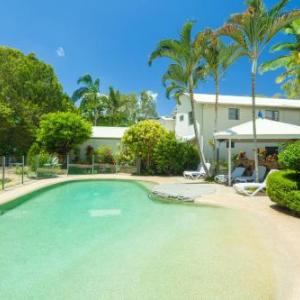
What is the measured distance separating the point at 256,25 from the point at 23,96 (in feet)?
87.9

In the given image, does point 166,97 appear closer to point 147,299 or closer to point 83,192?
point 83,192

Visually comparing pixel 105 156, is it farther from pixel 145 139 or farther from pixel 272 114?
pixel 272 114

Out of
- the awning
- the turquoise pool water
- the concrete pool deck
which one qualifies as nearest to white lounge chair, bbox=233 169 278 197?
the concrete pool deck

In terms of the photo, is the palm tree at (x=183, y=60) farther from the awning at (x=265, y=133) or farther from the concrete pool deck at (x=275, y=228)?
the concrete pool deck at (x=275, y=228)

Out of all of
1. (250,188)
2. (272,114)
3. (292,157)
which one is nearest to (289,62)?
(250,188)

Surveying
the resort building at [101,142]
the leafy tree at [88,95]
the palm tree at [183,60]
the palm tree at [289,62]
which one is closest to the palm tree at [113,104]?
the leafy tree at [88,95]

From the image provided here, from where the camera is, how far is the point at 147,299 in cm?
471

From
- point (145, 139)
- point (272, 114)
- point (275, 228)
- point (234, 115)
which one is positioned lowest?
point (275, 228)

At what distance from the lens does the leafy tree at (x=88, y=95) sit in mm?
42625

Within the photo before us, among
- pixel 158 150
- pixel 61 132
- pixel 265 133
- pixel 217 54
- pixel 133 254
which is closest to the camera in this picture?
pixel 133 254

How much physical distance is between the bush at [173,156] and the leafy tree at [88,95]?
21.4 metres

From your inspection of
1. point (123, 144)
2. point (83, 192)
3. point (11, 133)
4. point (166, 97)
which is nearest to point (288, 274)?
point (83, 192)

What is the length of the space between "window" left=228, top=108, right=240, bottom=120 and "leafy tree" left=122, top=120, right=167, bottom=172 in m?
5.51

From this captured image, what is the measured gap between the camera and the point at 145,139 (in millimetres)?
24000
